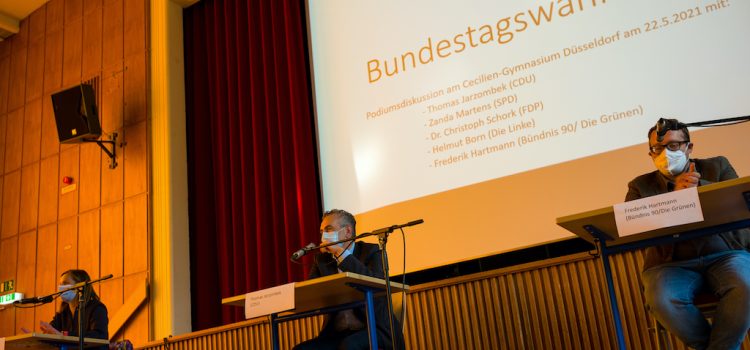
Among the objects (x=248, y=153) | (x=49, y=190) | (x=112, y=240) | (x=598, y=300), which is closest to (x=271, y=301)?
(x=598, y=300)

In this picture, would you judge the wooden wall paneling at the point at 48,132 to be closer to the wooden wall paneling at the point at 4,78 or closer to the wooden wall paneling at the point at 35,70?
the wooden wall paneling at the point at 35,70

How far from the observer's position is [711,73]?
3.74m

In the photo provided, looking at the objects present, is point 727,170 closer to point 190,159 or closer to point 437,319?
point 437,319

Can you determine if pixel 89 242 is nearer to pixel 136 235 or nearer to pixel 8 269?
pixel 136 235

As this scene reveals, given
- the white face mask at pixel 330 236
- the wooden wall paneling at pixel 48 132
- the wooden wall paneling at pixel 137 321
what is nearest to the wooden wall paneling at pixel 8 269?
the wooden wall paneling at pixel 48 132

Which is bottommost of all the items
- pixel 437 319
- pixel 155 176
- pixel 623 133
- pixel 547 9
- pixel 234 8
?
pixel 437 319

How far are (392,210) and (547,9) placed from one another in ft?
5.27

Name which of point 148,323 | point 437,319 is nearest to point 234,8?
point 148,323

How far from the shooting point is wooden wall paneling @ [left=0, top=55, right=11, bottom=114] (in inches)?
294

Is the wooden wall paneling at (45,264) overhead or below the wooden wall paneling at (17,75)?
below

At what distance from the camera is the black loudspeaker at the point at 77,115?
20.3 ft

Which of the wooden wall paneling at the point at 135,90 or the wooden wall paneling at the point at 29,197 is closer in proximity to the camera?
the wooden wall paneling at the point at 135,90

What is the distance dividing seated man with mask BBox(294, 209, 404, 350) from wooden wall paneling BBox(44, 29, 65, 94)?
4579 mm

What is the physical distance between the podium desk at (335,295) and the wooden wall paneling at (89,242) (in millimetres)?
3242
